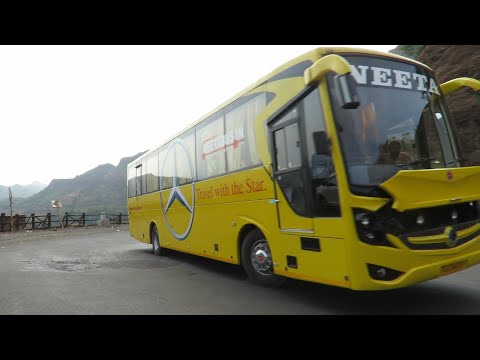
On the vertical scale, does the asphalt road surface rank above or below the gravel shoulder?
below

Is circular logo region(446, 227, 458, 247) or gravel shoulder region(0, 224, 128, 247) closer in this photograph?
circular logo region(446, 227, 458, 247)

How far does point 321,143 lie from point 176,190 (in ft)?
19.0

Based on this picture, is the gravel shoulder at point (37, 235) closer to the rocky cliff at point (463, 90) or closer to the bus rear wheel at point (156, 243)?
the bus rear wheel at point (156, 243)

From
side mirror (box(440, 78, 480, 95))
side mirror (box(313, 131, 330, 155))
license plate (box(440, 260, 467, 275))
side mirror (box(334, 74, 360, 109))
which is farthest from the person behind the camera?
side mirror (box(440, 78, 480, 95))

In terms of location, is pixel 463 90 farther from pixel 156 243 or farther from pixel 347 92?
pixel 347 92

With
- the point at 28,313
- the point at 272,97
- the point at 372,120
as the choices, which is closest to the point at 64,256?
the point at 28,313

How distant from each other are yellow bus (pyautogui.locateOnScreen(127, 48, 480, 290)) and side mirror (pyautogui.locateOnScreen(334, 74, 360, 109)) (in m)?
0.01

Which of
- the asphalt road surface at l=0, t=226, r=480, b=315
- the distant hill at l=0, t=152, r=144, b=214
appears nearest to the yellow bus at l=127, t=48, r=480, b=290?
the asphalt road surface at l=0, t=226, r=480, b=315

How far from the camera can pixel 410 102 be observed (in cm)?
505

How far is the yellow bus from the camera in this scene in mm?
4273

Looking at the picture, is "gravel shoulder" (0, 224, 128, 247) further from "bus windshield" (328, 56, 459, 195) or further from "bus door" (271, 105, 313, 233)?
"bus windshield" (328, 56, 459, 195)

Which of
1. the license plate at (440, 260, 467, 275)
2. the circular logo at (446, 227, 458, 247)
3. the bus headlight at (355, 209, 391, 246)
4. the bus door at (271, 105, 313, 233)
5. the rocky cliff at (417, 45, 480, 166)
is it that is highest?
the rocky cliff at (417, 45, 480, 166)

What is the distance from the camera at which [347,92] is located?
158 inches
